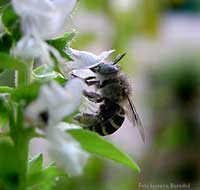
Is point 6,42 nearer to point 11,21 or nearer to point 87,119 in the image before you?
point 11,21

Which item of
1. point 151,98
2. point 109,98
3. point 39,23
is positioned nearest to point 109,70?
point 109,98

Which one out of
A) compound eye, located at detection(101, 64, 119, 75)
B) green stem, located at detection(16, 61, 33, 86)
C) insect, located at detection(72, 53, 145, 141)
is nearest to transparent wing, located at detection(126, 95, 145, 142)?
insect, located at detection(72, 53, 145, 141)

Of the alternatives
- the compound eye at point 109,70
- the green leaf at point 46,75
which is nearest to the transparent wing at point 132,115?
the compound eye at point 109,70

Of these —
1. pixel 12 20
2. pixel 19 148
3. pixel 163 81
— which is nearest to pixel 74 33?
pixel 12 20

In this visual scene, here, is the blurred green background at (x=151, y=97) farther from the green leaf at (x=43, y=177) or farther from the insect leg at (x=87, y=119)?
the green leaf at (x=43, y=177)

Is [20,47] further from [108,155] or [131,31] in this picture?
[131,31]

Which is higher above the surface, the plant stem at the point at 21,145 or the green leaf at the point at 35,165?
the plant stem at the point at 21,145
